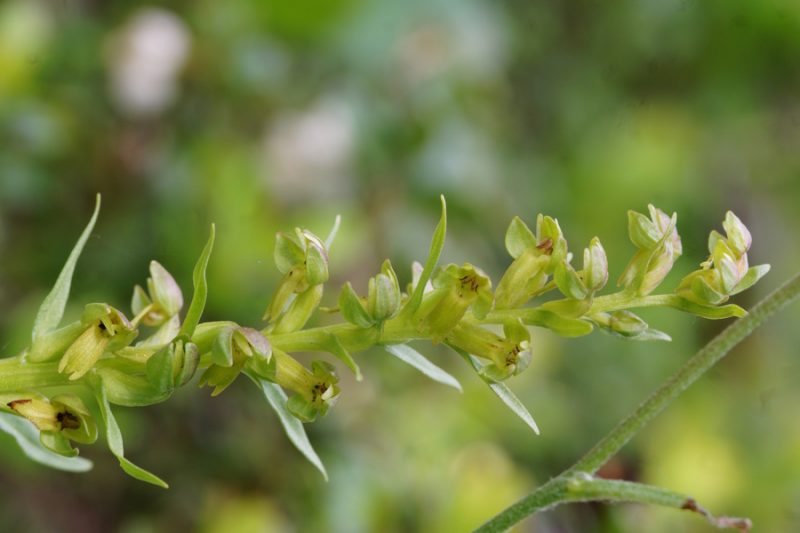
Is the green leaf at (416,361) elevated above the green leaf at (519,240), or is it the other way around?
the green leaf at (519,240)

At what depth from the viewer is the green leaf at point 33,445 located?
478 millimetres

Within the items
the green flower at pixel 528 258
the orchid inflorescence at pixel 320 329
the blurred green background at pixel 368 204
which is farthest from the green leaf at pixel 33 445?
the blurred green background at pixel 368 204

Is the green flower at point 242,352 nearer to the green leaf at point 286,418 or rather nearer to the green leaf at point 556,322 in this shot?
the green leaf at point 286,418

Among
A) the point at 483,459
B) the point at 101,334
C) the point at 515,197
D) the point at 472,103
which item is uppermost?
the point at 101,334

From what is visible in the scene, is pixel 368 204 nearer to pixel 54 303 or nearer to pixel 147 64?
pixel 147 64

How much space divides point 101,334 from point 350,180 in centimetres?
123

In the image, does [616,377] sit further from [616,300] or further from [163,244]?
[616,300]

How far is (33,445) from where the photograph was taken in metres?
0.49

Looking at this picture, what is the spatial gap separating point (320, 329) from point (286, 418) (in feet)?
0.15

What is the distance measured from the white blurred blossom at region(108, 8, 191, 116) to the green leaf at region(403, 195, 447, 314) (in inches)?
47.3

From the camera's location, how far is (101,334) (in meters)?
0.45

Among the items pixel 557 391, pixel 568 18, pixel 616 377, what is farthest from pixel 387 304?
pixel 568 18

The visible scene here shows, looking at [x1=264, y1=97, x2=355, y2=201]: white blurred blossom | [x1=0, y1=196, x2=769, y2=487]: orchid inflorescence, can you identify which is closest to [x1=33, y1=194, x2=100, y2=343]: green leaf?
[x1=0, y1=196, x2=769, y2=487]: orchid inflorescence

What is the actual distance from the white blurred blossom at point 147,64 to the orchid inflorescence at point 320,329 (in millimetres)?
1129
